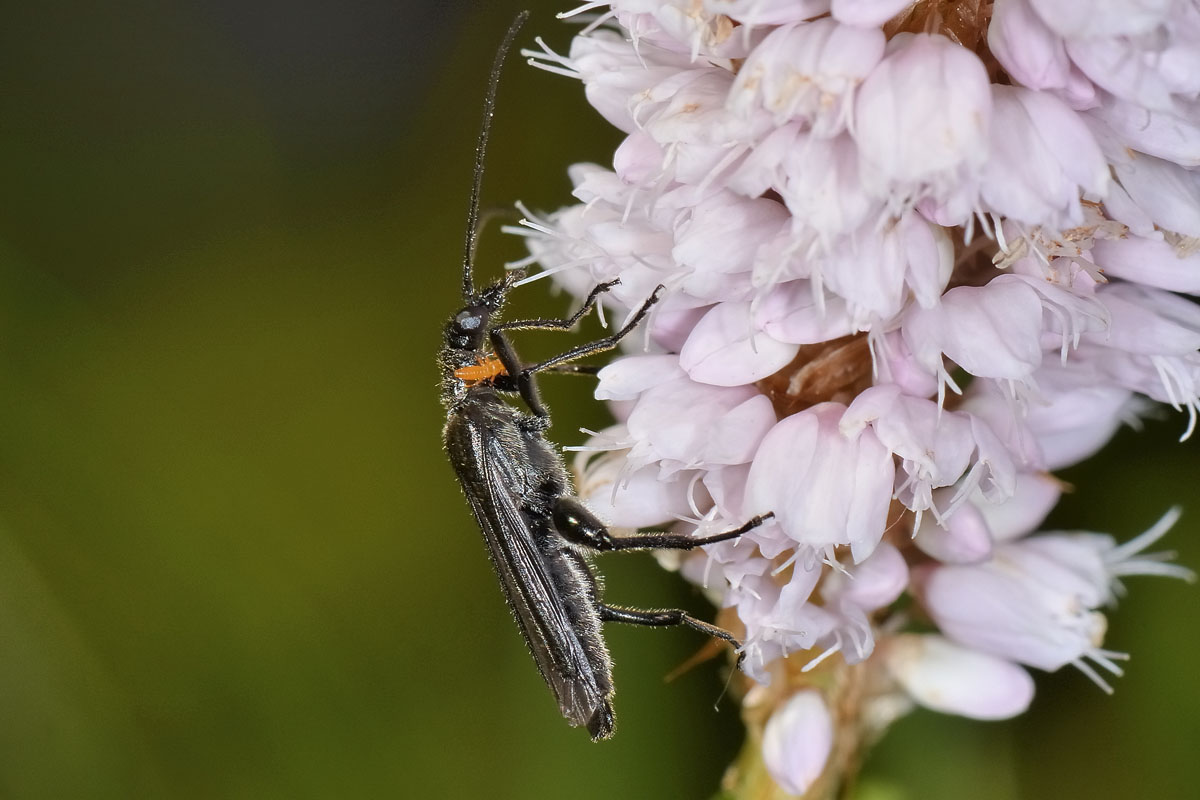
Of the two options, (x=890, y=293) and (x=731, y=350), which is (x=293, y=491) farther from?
(x=890, y=293)

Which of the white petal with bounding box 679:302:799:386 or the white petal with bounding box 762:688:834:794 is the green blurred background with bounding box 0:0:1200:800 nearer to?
the white petal with bounding box 762:688:834:794

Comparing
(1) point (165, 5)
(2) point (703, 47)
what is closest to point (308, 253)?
(1) point (165, 5)

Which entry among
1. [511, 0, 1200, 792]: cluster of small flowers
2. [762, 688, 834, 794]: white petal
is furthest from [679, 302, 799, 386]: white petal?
[762, 688, 834, 794]: white petal

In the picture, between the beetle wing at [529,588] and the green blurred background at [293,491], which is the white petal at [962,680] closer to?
the green blurred background at [293,491]

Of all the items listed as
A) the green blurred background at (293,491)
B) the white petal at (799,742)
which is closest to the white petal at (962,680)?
the white petal at (799,742)

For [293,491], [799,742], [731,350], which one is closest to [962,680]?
[799,742]

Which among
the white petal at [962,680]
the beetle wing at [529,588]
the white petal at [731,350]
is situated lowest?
the white petal at [962,680]

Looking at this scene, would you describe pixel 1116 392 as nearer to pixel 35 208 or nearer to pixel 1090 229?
pixel 1090 229
